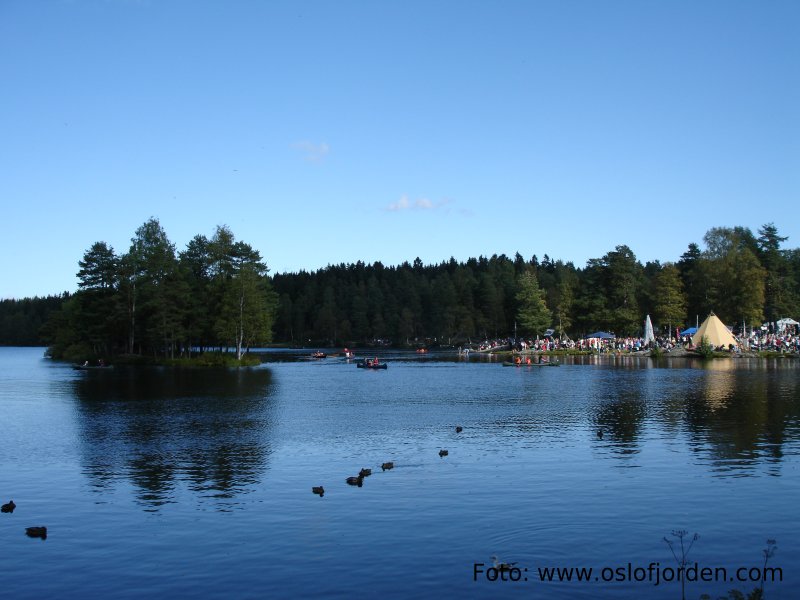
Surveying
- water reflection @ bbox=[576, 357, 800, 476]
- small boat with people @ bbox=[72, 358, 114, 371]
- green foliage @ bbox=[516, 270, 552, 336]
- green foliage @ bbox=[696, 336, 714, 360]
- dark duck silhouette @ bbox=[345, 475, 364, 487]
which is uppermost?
green foliage @ bbox=[516, 270, 552, 336]

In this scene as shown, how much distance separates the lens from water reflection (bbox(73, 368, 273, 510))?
24.9 metres

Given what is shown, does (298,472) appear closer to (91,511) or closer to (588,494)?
(91,511)

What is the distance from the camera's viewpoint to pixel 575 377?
241 feet

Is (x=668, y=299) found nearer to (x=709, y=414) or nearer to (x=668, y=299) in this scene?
(x=668, y=299)

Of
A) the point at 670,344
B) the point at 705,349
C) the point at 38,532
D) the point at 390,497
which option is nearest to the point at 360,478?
the point at 390,497

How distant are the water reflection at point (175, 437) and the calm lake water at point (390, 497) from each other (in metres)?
0.17

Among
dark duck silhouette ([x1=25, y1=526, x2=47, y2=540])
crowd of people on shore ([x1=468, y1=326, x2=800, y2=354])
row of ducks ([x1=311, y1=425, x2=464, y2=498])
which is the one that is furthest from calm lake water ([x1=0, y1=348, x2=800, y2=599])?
crowd of people on shore ([x1=468, y1=326, x2=800, y2=354])

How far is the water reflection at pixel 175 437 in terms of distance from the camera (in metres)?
24.9

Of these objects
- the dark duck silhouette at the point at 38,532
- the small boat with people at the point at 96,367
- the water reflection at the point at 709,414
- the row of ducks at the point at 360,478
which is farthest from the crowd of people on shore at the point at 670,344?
the dark duck silhouette at the point at 38,532

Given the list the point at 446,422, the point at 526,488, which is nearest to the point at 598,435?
the point at 446,422

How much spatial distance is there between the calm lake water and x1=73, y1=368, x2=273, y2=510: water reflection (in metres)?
0.17

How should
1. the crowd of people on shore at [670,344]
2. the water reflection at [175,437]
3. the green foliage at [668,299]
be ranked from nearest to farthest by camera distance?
1. the water reflection at [175,437]
2. the crowd of people on shore at [670,344]
3. the green foliage at [668,299]

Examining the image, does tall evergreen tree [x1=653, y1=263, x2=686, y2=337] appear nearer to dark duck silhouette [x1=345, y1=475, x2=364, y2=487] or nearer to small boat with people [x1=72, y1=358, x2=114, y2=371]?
small boat with people [x1=72, y1=358, x2=114, y2=371]

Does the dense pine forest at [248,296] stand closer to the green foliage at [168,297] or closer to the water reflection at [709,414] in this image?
the green foliage at [168,297]
